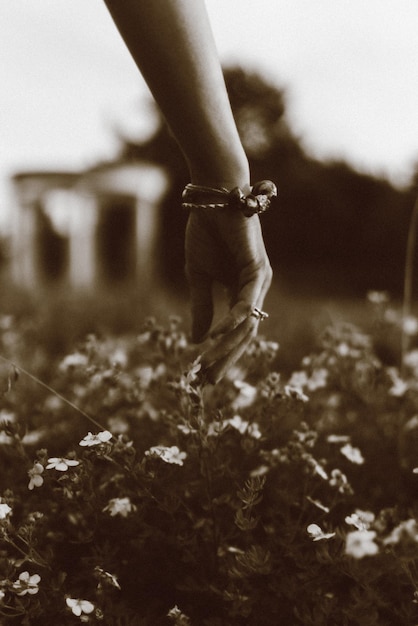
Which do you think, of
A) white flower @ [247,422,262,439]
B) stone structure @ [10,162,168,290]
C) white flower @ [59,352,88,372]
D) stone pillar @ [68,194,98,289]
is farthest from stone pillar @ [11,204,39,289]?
white flower @ [247,422,262,439]

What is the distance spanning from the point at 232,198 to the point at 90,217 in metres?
21.0

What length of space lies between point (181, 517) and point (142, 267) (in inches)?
741

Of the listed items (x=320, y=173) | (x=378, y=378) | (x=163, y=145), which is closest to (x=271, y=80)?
(x=163, y=145)

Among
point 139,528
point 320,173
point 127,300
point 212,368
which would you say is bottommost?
point 320,173

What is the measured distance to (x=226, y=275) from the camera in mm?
1780

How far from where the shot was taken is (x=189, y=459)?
201cm

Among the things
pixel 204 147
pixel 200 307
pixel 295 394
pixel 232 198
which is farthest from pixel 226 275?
pixel 295 394

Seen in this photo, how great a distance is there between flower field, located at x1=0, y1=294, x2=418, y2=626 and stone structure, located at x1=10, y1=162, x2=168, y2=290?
17.7 metres

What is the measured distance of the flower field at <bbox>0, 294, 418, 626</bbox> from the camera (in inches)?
66.6

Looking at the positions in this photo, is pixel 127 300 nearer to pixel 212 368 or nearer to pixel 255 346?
pixel 255 346

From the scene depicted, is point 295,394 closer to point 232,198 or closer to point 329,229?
point 232,198

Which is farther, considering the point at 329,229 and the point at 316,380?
the point at 329,229

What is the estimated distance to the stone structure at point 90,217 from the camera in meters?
20.6

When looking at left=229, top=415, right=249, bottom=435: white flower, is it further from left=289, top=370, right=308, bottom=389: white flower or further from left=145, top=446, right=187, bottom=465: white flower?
left=289, top=370, right=308, bottom=389: white flower
